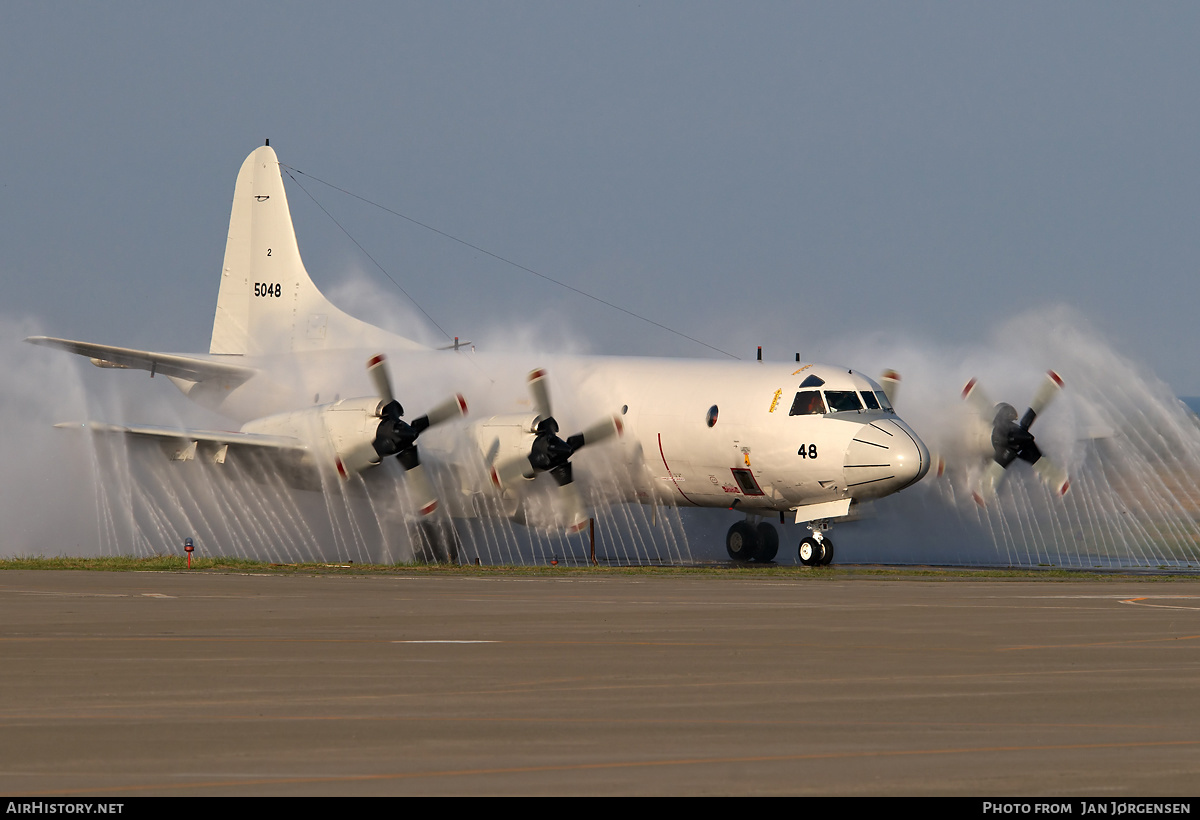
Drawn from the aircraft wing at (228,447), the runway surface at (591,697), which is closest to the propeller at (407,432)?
the aircraft wing at (228,447)

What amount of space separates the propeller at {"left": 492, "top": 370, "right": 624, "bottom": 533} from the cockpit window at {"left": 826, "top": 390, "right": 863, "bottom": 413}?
5.22m

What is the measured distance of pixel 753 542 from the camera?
36938 millimetres

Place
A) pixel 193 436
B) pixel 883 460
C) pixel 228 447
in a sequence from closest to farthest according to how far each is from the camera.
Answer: pixel 883 460
pixel 193 436
pixel 228 447

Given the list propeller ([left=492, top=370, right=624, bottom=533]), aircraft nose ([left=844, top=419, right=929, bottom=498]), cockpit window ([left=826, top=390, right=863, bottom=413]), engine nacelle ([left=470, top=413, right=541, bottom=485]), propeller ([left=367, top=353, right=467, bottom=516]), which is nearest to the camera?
aircraft nose ([left=844, top=419, right=929, bottom=498])

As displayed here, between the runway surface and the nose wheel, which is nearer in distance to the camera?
the runway surface

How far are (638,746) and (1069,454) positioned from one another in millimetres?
30476

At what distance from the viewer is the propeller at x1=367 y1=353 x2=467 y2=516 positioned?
32.3m

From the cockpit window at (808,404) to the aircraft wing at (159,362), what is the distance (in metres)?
15.6

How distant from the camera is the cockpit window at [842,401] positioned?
101 feet

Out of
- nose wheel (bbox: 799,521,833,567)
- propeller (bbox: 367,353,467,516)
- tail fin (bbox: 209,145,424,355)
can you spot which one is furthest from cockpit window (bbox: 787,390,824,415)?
tail fin (bbox: 209,145,424,355)

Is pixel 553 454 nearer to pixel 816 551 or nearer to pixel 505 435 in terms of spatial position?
pixel 505 435

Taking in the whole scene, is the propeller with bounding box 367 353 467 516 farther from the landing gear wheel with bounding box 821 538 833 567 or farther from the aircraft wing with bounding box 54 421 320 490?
the landing gear wheel with bounding box 821 538 833 567

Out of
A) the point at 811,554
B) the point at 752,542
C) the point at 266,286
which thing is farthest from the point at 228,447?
the point at 811,554

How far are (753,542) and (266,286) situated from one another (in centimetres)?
A: 1611
